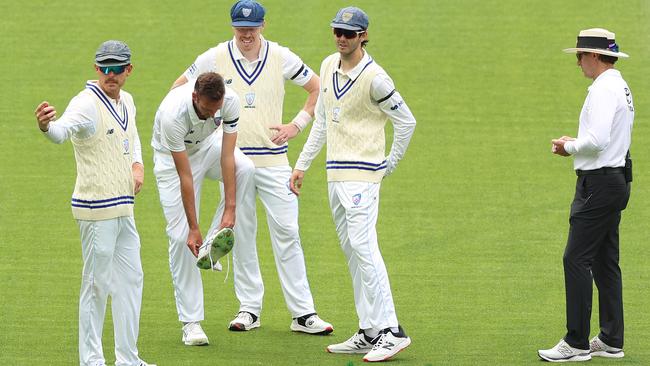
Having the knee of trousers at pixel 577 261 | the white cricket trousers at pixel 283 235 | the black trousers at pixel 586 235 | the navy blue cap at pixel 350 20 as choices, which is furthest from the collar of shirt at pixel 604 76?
the white cricket trousers at pixel 283 235

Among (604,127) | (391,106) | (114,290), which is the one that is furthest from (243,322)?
(604,127)

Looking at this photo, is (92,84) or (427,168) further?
(427,168)

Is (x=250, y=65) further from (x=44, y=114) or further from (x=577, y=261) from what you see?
(x=577, y=261)

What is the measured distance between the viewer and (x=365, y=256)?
318 inches

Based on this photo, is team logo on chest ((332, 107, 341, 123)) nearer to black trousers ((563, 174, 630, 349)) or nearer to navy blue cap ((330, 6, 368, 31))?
navy blue cap ((330, 6, 368, 31))

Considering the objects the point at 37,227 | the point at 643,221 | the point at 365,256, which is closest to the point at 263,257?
the point at 37,227

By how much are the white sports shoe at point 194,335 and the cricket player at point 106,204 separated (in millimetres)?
797

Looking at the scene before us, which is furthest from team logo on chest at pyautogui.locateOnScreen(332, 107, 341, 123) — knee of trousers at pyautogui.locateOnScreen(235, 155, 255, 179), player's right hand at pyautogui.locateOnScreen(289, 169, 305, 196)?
knee of trousers at pyautogui.locateOnScreen(235, 155, 255, 179)

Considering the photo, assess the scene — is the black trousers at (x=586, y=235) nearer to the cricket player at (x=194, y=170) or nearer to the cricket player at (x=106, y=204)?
the cricket player at (x=194, y=170)

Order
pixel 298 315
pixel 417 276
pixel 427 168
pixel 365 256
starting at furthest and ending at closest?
pixel 427 168, pixel 417 276, pixel 298 315, pixel 365 256

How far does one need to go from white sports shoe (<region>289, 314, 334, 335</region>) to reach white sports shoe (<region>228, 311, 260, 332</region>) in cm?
34

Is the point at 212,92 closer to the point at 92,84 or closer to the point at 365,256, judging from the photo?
the point at 92,84

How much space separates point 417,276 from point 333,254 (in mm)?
943

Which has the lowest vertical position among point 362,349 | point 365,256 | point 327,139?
point 362,349
